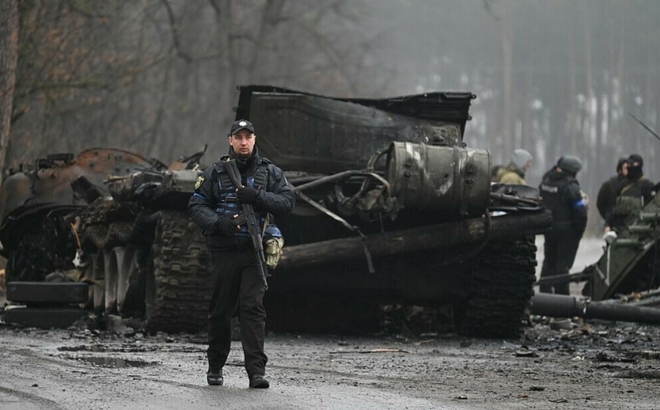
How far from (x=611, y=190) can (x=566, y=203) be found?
2.06 ft

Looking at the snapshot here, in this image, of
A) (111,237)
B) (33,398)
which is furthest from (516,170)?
(33,398)

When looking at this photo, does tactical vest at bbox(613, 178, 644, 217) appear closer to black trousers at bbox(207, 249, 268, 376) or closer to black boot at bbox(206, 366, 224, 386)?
black trousers at bbox(207, 249, 268, 376)

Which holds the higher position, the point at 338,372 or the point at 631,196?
the point at 631,196

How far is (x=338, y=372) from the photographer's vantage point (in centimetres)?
1082

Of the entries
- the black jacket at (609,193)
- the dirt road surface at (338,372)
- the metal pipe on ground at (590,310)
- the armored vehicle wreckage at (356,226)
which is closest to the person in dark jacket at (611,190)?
the black jacket at (609,193)

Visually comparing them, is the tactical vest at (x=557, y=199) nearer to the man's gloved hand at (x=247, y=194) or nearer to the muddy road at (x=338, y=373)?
the muddy road at (x=338, y=373)

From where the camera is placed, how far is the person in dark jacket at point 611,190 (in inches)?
779

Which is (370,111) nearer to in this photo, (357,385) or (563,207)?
(563,207)

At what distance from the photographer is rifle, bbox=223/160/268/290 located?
9.66 m

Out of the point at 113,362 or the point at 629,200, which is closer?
the point at 113,362

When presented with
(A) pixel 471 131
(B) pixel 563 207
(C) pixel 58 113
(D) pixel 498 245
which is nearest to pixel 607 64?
(A) pixel 471 131

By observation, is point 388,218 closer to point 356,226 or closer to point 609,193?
point 356,226

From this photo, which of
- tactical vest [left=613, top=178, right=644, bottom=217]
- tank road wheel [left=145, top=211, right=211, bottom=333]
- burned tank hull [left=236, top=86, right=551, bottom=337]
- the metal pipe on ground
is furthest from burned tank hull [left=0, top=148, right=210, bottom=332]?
tactical vest [left=613, top=178, right=644, bottom=217]

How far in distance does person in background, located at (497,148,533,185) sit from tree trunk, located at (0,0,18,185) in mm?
5954
